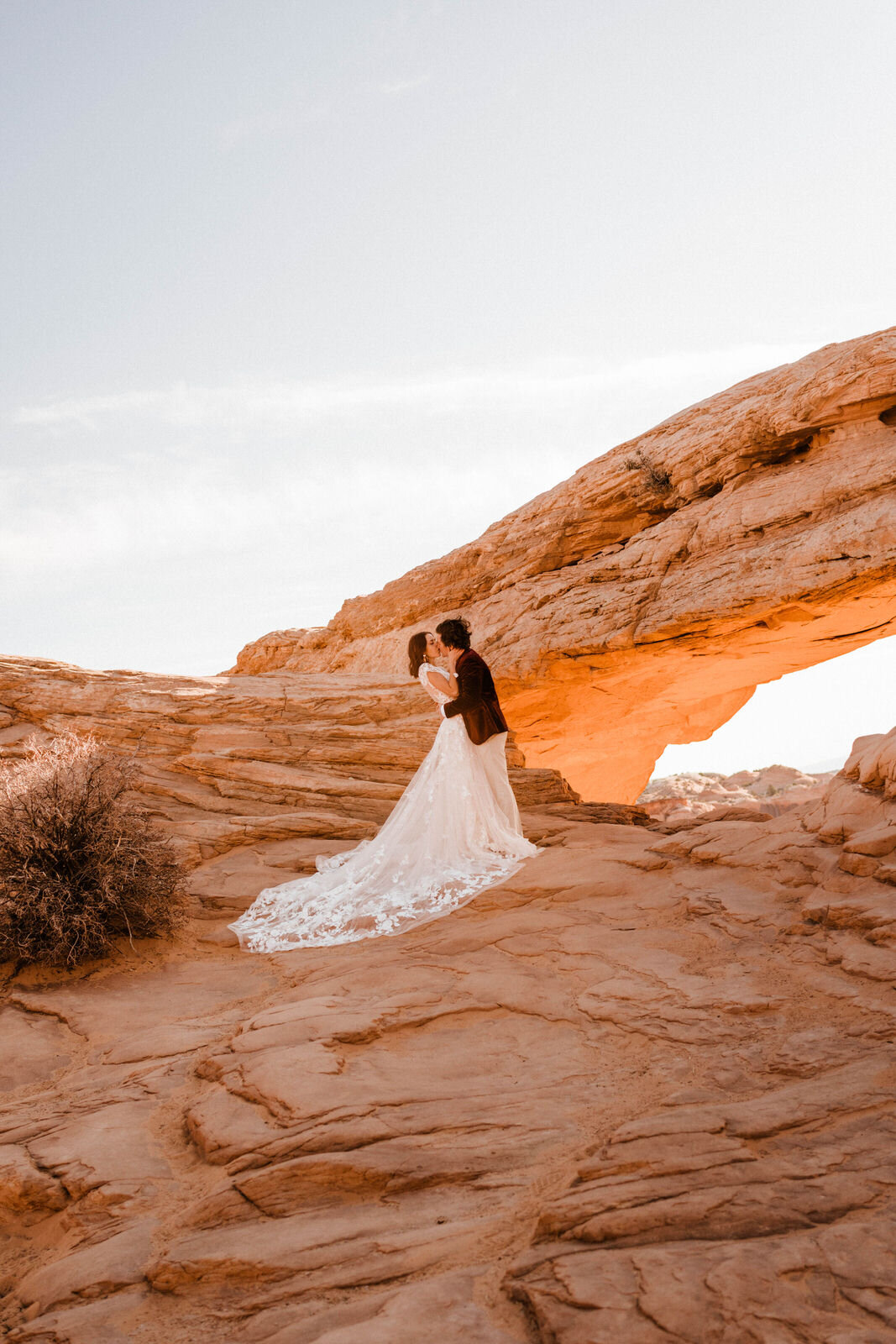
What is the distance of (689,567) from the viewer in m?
12.2

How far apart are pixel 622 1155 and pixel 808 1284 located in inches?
35.9

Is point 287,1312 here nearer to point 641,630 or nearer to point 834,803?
point 834,803

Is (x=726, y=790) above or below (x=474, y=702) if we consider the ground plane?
below

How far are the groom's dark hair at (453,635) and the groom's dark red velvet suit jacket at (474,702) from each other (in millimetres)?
256

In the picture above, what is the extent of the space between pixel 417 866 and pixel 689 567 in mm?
6485

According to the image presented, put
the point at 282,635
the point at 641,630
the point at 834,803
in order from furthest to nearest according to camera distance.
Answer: the point at 282,635 < the point at 641,630 < the point at 834,803

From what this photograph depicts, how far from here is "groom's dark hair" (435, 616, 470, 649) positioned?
31.6 feet

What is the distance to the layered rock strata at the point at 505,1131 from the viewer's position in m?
2.53

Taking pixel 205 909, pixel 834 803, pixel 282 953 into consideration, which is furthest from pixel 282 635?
pixel 834 803

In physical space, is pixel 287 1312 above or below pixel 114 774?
below

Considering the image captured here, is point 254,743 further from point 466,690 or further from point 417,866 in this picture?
point 417,866

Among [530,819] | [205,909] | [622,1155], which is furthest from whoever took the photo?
[530,819]

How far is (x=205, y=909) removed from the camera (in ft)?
28.8

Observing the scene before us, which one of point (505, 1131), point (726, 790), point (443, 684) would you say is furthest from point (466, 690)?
point (726, 790)
